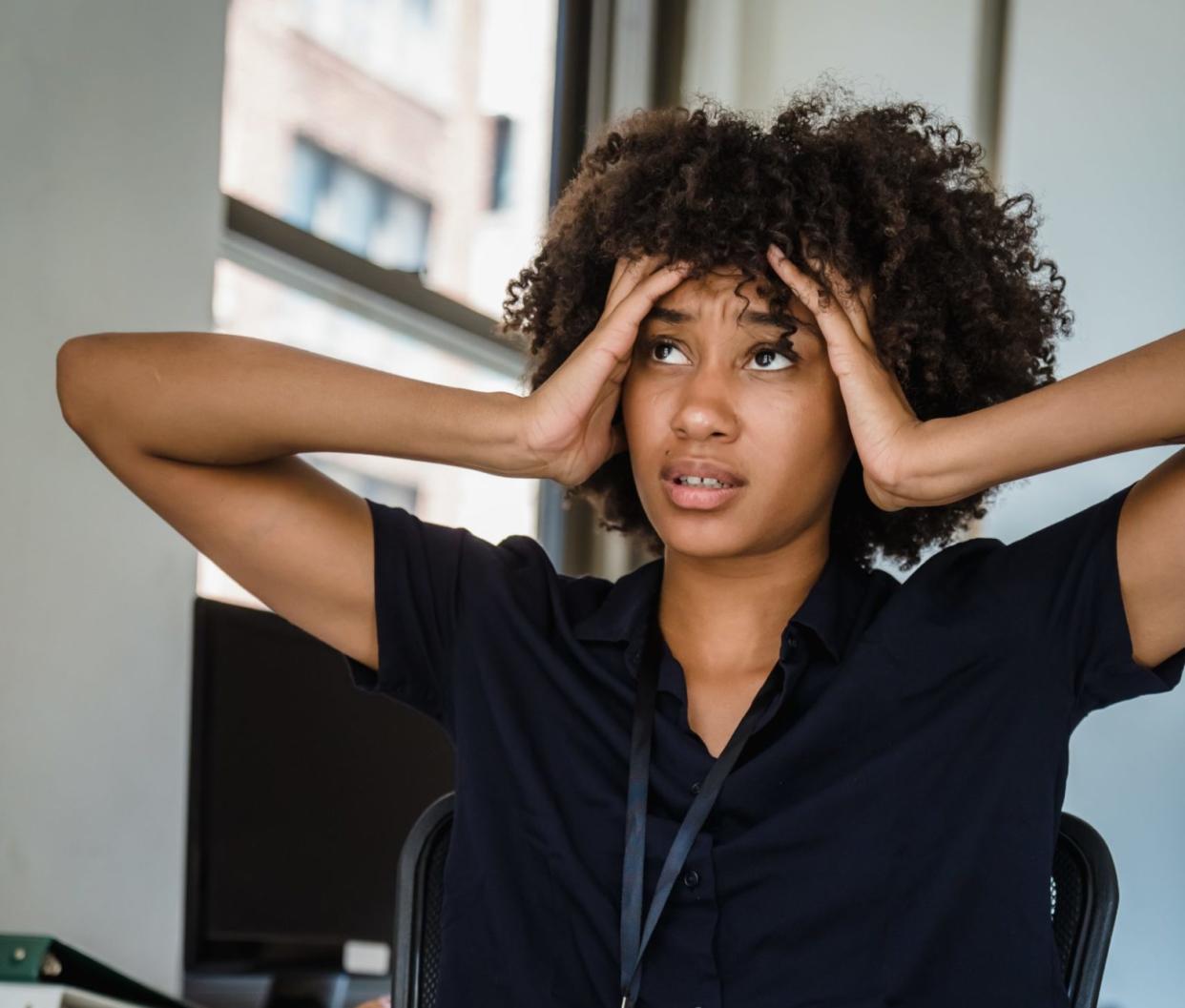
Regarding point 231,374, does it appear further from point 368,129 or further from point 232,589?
point 368,129

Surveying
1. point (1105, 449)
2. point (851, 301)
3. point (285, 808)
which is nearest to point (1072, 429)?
point (1105, 449)

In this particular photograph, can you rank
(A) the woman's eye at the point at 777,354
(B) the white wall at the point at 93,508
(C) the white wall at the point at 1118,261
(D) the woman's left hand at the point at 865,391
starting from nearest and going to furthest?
(D) the woman's left hand at the point at 865,391, (A) the woman's eye at the point at 777,354, (B) the white wall at the point at 93,508, (C) the white wall at the point at 1118,261

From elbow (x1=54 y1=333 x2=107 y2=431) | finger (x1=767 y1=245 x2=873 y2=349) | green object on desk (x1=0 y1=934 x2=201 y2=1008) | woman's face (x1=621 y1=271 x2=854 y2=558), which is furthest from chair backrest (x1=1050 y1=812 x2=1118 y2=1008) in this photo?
elbow (x1=54 y1=333 x2=107 y2=431)

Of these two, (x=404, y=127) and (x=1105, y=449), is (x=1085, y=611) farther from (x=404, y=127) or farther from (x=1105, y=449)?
(x=404, y=127)

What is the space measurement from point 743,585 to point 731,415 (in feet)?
0.74

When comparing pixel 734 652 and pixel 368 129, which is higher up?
pixel 368 129

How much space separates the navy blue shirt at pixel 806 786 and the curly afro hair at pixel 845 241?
0.28 m

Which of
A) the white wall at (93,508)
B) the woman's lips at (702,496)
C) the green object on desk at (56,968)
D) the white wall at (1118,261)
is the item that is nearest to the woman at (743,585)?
the woman's lips at (702,496)

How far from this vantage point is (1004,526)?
2.84 metres

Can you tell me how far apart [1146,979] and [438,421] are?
5.51ft

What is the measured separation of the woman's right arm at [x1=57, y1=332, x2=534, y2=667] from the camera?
5.35 feet

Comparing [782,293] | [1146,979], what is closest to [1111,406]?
[782,293]

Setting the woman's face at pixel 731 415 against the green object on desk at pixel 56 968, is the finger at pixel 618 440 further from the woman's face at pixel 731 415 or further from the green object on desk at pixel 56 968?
the green object on desk at pixel 56 968

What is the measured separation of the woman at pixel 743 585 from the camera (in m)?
1.50
